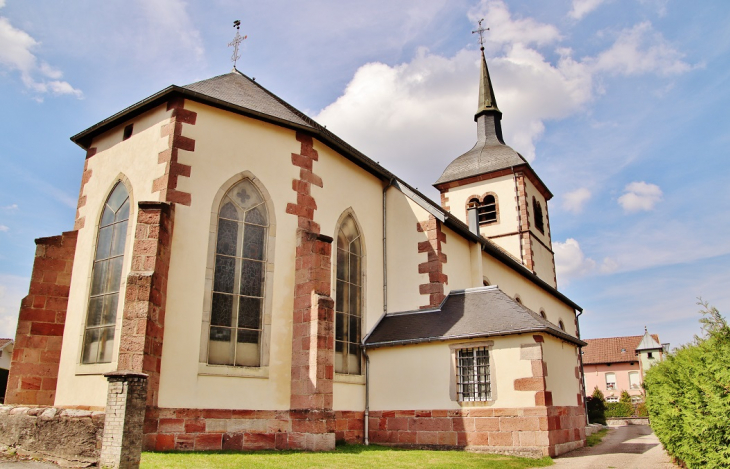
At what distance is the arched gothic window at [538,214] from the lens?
98.0ft

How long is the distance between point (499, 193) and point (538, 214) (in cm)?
335

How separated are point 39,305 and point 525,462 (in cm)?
1042

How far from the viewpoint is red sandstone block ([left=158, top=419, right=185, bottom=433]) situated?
984 cm

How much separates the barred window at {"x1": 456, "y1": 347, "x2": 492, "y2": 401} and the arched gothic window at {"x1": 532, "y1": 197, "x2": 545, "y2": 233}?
18.5 m

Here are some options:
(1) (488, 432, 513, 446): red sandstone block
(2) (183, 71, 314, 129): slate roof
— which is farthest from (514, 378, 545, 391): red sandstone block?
(2) (183, 71, 314, 129): slate roof

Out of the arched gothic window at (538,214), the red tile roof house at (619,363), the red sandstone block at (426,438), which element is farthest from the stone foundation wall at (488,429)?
the red tile roof house at (619,363)

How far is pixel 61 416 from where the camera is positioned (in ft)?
23.8

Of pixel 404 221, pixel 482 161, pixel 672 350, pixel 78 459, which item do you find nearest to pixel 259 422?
pixel 78 459

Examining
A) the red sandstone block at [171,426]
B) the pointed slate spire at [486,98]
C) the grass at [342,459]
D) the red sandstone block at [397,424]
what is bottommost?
the grass at [342,459]

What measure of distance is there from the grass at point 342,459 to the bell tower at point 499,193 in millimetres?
17724

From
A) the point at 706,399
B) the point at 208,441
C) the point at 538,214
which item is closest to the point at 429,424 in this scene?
the point at 208,441

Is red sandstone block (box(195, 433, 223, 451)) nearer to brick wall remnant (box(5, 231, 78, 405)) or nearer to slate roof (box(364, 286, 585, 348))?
brick wall remnant (box(5, 231, 78, 405))

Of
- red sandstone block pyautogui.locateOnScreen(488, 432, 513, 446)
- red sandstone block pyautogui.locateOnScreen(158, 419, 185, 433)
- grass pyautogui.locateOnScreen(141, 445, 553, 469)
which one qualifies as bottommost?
grass pyautogui.locateOnScreen(141, 445, 553, 469)

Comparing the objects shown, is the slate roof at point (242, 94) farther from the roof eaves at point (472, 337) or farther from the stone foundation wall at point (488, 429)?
the stone foundation wall at point (488, 429)
